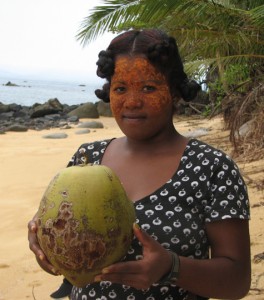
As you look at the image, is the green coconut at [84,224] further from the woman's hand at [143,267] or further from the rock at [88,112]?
the rock at [88,112]

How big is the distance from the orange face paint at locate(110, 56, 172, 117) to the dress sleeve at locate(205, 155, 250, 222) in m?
0.28

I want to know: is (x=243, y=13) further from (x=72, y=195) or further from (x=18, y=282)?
(x=72, y=195)

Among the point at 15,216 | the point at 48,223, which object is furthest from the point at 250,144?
the point at 48,223

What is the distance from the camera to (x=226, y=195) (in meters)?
1.57

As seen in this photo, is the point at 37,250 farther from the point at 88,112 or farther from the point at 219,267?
the point at 88,112

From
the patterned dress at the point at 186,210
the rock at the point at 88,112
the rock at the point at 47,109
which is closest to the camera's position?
the patterned dress at the point at 186,210

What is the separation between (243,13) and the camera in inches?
242

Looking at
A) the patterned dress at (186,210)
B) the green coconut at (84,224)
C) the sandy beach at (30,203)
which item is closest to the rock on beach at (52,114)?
the sandy beach at (30,203)

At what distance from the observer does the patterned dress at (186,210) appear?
1562 mm

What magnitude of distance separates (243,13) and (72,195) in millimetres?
5252

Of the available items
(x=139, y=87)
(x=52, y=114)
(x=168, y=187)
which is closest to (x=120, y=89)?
(x=139, y=87)

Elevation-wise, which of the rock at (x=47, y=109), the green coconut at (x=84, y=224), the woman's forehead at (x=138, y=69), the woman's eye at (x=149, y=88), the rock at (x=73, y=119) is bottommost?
the rock at (x=47, y=109)

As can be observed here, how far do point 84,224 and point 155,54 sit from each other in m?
0.62

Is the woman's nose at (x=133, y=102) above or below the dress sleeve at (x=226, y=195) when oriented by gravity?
above
